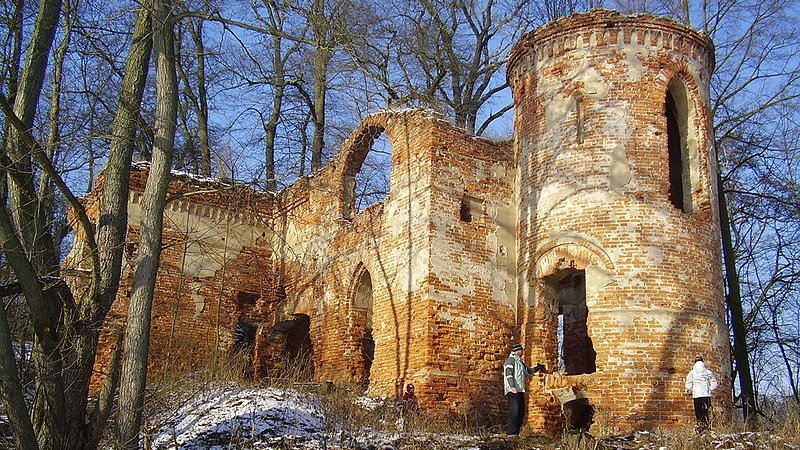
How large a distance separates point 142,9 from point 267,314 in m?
9.37

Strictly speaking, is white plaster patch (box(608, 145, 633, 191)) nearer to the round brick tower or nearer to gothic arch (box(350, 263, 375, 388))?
the round brick tower

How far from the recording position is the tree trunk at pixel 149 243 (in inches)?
314

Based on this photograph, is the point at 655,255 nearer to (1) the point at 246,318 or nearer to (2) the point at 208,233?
(1) the point at 246,318

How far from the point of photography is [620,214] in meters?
12.2

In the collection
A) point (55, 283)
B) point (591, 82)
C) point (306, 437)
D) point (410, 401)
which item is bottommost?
point (306, 437)

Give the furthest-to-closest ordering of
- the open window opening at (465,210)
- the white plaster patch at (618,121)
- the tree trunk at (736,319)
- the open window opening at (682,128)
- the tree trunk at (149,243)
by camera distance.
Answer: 1. the tree trunk at (736,319)
2. the open window opening at (465,210)
3. the open window opening at (682,128)
4. the white plaster patch at (618,121)
5. the tree trunk at (149,243)

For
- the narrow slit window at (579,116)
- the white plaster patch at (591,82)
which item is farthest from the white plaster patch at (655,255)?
the white plaster patch at (591,82)

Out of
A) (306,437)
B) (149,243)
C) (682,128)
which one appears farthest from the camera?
(682,128)

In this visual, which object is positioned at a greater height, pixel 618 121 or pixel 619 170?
pixel 618 121

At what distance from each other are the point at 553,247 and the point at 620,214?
1125mm

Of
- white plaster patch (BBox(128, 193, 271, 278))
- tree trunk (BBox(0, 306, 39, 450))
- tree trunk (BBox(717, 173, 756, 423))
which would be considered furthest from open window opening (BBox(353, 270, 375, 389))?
tree trunk (BBox(0, 306, 39, 450))

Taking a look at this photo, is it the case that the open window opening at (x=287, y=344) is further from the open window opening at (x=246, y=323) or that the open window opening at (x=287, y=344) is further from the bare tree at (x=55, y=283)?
the bare tree at (x=55, y=283)

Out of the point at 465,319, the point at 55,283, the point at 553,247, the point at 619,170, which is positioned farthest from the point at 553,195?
the point at 55,283

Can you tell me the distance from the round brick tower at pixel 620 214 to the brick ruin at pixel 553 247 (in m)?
0.02
